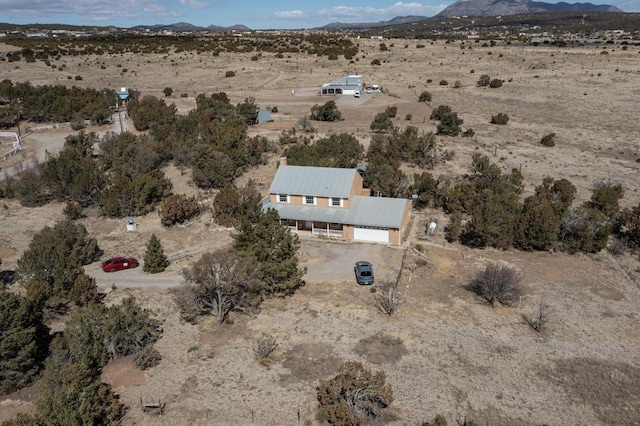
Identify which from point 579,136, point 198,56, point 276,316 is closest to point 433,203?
point 276,316

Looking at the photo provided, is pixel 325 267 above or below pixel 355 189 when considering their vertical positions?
below

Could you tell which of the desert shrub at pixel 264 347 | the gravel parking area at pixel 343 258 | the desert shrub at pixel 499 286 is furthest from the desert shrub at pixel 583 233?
the desert shrub at pixel 264 347

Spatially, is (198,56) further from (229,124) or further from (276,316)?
(276,316)

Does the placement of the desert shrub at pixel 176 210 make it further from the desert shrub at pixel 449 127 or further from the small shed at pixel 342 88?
the small shed at pixel 342 88

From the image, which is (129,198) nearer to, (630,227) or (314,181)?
(314,181)

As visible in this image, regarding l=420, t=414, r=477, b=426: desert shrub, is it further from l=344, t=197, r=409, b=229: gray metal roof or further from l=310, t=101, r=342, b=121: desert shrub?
l=310, t=101, r=342, b=121: desert shrub

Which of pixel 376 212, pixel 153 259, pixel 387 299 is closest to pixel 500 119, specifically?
pixel 376 212

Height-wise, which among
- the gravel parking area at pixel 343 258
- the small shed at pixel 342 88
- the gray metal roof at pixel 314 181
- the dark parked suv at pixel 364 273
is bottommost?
the gravel parking area at pixel 343 258
